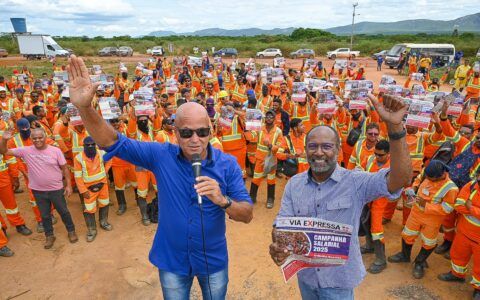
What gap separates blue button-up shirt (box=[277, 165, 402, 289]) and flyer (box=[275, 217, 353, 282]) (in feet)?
0.38

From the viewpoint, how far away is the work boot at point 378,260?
484cm

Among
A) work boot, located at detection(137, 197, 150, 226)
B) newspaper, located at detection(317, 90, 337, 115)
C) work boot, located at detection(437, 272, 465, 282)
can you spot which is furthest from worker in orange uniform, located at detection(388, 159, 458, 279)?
work boot, located at detection(137, 197, 150, 226)

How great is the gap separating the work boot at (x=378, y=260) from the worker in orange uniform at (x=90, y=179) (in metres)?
4.58

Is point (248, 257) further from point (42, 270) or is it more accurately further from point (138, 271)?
point (42, 270)

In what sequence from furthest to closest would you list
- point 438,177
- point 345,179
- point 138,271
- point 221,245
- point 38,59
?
point 38,59, point 138,271, point 438,177, point 221,245, point 345,179

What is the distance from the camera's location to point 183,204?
2.56 metres

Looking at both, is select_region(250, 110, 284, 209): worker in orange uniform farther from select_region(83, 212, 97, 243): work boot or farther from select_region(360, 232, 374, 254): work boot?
select_region(83, 212, 97, 243): work boot

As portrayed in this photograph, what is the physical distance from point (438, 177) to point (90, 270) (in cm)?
519

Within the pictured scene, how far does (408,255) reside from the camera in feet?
16.4

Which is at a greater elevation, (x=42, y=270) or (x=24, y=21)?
(x=24, y=21)

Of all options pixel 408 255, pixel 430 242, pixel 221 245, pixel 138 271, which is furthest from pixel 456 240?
pixel 138 271

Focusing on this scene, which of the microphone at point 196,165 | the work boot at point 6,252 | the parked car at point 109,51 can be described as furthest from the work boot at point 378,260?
the parked car at point 109,51

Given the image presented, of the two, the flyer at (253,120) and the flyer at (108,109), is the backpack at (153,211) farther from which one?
the flyer at (253,120)

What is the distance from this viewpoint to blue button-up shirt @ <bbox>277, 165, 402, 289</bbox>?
2.43 metres
